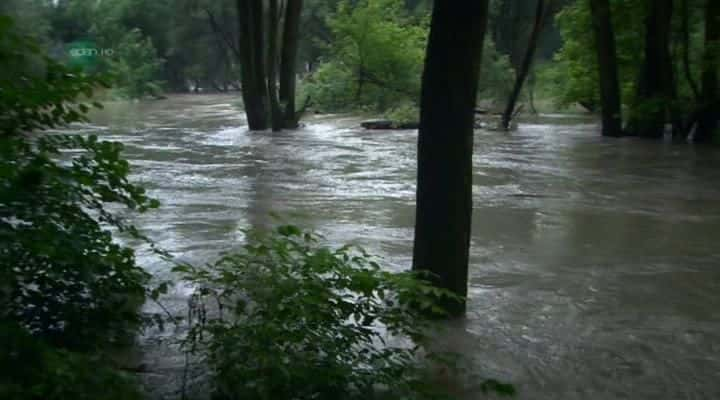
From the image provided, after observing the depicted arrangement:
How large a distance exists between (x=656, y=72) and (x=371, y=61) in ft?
44.1

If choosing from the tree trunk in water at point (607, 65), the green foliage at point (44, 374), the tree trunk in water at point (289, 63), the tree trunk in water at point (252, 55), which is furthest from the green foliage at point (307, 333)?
the tree trunk in water at point (289, 63)

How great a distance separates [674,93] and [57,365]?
70.0ft

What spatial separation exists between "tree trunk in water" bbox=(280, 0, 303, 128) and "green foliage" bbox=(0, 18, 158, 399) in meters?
22.0

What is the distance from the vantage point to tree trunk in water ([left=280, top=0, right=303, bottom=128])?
25.8 metres

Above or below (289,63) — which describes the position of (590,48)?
above

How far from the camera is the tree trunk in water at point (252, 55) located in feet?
80.3

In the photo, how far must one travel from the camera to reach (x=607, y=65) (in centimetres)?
2348


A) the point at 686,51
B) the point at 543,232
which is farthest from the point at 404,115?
the point at 543,232

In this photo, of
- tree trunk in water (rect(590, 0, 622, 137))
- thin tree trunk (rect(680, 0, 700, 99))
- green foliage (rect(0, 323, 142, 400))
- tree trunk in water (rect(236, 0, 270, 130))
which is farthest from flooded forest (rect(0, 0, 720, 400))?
tree trunk in water (rect(236, 0, 270, 130))

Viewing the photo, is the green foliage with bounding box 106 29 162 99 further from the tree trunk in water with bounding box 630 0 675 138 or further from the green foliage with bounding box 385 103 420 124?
the tree trunk in water with bounding box 630 0 675 138

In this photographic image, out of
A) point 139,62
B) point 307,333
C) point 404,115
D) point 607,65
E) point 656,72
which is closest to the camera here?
point 307,333

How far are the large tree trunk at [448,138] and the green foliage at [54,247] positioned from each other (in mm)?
2253

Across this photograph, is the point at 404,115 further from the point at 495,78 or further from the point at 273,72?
the point at 495,78

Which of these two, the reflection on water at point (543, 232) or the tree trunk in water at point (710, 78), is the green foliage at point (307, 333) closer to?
the reflection on water at point (543, 232)
